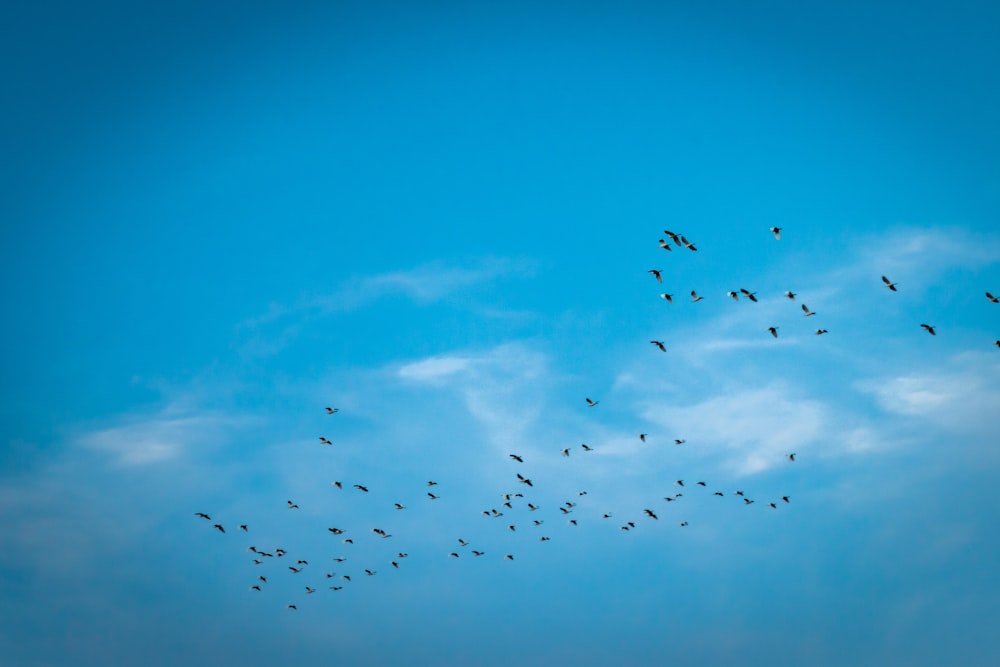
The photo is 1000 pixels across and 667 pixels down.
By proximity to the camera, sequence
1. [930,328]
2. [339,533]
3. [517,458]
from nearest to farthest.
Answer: [930,328], [517,458], [339,533]

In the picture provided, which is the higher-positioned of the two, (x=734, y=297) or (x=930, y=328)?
(x=734, y=297)

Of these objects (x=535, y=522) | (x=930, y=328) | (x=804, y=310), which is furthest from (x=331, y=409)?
(x=930, y=328)

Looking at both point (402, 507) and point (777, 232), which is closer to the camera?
point (777, 232)

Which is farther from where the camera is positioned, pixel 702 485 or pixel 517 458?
pixel 702 485

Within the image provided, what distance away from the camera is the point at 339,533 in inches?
3041

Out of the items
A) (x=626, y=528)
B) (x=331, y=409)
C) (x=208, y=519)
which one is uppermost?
(x=331, y=409)

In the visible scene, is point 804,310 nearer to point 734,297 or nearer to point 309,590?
point 734,297

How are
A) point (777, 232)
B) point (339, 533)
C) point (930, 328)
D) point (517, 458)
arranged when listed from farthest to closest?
point (339, 533), point (517, 458), point (930, 328), point (777, 232)

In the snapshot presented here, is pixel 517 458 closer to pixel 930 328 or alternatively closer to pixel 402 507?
pixel 402 507

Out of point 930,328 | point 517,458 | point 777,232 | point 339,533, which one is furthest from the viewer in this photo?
point 339,533

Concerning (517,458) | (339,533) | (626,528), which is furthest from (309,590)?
(626,528)

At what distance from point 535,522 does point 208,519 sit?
103ft

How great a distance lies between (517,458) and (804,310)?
2837cm

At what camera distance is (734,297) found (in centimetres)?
5697
